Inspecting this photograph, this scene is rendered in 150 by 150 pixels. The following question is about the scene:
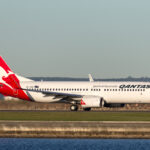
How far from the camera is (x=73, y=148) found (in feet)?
151

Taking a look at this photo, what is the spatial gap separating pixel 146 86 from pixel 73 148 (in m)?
37.9

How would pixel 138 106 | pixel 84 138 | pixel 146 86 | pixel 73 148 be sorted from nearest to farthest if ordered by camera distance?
1. pixel 73 148
2. pixel 84 138
3. pixel 146 86
4. pixel 138 106

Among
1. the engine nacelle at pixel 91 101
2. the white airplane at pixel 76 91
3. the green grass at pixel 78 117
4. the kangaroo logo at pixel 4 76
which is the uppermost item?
the kangaroo logo at pixel 4 76

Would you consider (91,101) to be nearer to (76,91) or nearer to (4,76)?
(76,91)

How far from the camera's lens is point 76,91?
8450 centimetres

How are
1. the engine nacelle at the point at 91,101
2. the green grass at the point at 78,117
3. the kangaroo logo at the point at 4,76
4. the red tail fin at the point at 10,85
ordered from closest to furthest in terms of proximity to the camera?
1. the green grass at the point at 78,117
2. the engine nacelle at the point at 91,101
3. the red tail fin at the point at 10,85
4. the kangaroo logo at the point at 4,76

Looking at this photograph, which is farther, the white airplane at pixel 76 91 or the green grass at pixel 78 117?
the white airplane at pixel 76 91

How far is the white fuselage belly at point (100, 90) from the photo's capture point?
269ft

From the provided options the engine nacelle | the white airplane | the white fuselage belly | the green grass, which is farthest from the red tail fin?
the green grass

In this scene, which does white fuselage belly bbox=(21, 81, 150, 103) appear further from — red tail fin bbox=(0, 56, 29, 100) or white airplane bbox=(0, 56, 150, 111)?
red tail fin bbox=(0, 56, 29, 100)

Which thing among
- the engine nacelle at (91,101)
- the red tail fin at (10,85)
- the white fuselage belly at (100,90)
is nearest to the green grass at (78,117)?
the engine nacelle at (91,101)

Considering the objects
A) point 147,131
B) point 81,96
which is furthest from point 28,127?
point 81,96

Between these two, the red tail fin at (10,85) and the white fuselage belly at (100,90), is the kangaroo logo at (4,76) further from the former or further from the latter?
the white fuselage belly at (100,90)

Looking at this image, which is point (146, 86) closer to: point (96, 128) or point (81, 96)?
point (81, 96)
